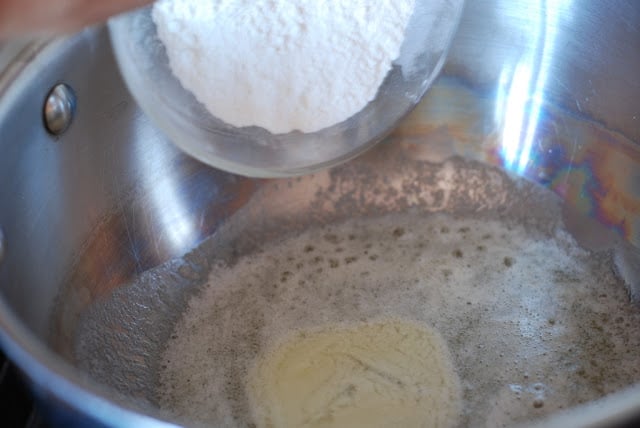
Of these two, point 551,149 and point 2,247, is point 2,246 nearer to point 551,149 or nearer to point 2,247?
point 2,247

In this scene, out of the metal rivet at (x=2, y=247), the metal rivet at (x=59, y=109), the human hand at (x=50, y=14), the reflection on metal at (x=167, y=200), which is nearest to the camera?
the human hand at (x=50, y=14)

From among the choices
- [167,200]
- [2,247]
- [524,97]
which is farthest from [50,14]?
[524,97]

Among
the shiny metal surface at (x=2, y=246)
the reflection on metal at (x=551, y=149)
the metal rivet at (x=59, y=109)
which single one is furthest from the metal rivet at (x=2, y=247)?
the reflection on metal at (x=551, y=149)

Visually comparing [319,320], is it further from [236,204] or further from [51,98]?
[51,98]

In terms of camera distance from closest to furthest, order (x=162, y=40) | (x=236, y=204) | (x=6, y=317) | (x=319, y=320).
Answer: (x=6, y=317) → (x=162, y=40) → (x=319, y=320) → (x=236, y=204)

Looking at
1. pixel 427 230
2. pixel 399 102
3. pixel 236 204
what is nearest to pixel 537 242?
pixel 427 230

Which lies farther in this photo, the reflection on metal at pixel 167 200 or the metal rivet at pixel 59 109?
the reflection on metal at pixel 167 200

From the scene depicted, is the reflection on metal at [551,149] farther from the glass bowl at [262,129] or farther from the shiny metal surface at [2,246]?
the shiny metal surface at [2,246]
